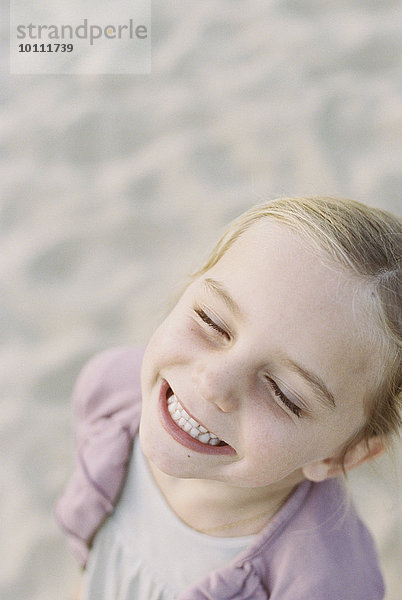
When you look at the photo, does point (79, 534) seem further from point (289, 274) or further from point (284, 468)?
point (289, 274)

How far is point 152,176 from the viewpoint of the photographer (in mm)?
2195

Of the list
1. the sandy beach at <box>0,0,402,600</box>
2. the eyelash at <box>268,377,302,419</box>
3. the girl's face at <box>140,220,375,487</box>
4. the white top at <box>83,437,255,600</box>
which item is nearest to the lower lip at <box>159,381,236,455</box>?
the girl's face at <box>140,220,375,487</box>

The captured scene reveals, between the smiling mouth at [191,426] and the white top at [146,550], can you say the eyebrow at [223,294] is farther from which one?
the white top at [146,550]

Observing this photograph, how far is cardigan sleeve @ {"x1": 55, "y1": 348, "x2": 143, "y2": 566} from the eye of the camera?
54.1 inches

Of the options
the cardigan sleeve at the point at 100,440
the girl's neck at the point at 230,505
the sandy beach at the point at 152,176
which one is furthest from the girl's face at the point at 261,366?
the sandy beach at the point at 152,176

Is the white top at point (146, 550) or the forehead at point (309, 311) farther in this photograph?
the white top at point (146, 550)

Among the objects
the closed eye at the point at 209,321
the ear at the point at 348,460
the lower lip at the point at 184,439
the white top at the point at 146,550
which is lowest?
the white top at the point at 146,550

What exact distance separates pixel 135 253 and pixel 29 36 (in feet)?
2.73

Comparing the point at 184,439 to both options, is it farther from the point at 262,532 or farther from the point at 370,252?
the point at 370,252

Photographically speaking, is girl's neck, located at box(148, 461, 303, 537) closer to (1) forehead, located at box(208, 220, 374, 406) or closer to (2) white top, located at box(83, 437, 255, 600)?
(2) white top, located at box(83, 437, 255, 600)

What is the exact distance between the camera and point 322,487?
129 centimetres

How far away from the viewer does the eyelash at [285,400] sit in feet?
3.43

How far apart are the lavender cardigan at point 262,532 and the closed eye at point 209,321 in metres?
0.33

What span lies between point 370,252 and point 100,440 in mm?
575
